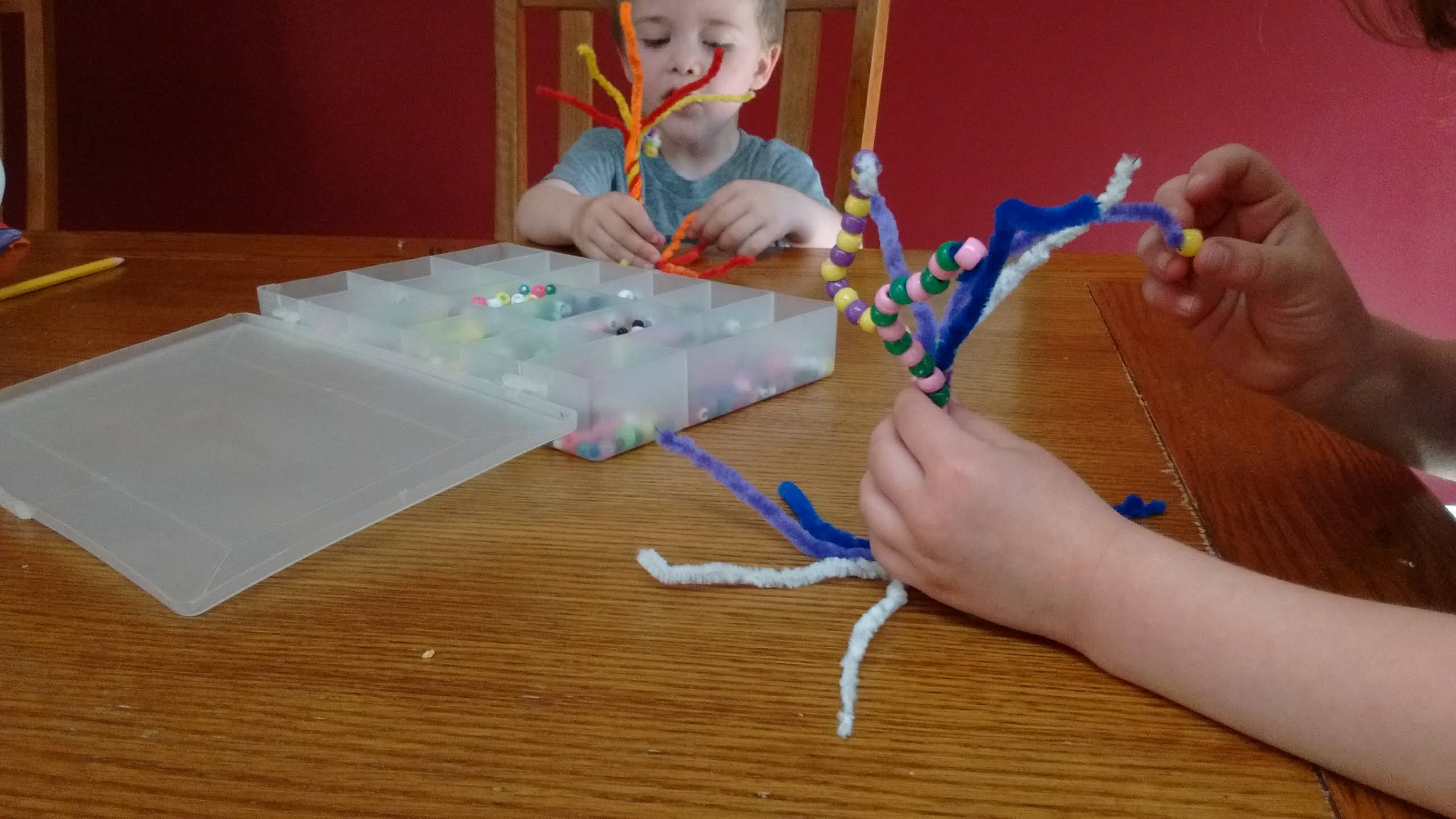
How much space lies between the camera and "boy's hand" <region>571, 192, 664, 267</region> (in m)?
0.97

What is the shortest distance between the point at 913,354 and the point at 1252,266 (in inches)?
9.6

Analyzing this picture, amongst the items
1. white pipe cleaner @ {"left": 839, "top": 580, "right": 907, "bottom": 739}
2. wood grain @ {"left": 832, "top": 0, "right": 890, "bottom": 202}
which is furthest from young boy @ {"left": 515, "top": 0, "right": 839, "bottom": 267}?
white pipe cleaner @ {"left": 839, "top": 580, "right": 907, "bottom": 739}

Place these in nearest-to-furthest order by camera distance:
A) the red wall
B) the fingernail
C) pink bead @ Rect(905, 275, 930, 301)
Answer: pink bead @ Rect(905, 275, 930, 301) → the fingernail → the red wall

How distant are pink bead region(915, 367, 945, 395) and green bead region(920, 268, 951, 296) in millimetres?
54

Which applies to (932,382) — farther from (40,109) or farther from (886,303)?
(40,109)

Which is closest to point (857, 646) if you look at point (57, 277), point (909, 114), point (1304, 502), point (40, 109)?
point (1304, 502)

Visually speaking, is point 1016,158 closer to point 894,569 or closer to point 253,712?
point 894,569

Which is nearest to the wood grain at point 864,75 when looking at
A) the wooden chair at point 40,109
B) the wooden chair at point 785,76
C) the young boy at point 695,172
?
the wooden chair at point 785,76

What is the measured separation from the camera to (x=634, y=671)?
344 millimetres

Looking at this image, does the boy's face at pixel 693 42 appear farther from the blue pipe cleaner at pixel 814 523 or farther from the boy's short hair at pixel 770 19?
the blue pipe cleaner at pixel 814 523

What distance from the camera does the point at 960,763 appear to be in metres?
0.30

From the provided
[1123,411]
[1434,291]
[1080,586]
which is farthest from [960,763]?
[1434,291]

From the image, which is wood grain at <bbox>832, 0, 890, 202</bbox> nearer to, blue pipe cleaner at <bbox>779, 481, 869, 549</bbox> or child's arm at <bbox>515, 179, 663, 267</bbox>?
child's arm at <bbox>515, 179, 663, 267</bbox>

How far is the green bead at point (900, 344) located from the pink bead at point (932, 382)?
0.07ft
